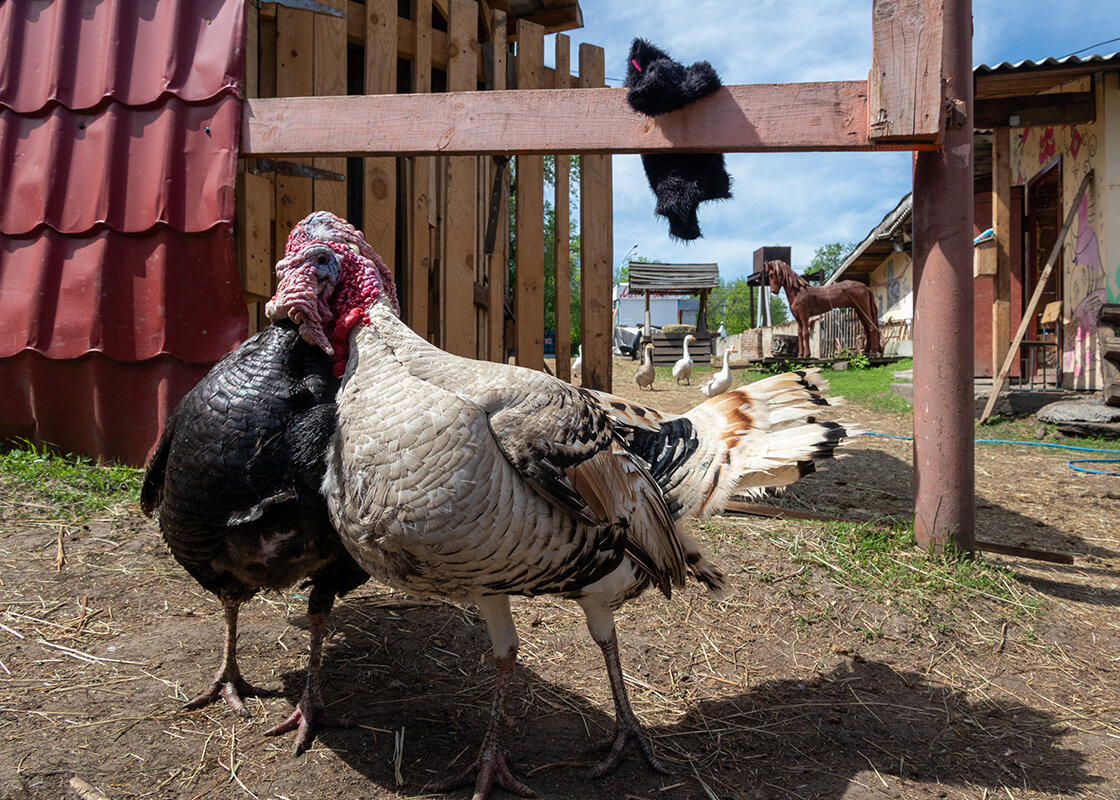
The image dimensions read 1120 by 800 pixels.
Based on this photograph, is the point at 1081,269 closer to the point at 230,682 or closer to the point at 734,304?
the point at 230,682

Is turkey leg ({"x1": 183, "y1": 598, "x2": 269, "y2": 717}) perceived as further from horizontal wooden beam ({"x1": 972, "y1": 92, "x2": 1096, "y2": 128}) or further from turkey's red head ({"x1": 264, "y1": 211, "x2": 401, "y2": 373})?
horizontal wooden beam ({"x1": 972, "y1": 92, "x2": 1096, "y2": 128})

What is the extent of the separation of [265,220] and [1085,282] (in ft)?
32.0

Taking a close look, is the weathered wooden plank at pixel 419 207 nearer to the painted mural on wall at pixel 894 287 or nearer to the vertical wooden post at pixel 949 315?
the vertical wooden post at pixel 949 315

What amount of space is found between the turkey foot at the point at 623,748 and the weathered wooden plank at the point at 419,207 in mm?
3572

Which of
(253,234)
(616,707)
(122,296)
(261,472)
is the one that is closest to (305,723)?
(261,472)

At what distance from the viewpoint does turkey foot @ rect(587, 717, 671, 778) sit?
2.33 m

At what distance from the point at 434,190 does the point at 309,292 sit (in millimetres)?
3556

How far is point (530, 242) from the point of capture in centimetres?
612

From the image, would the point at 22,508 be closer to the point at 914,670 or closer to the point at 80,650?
the point at 80,650

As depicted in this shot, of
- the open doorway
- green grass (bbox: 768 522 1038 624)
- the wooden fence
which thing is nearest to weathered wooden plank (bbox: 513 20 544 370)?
the wooden fence

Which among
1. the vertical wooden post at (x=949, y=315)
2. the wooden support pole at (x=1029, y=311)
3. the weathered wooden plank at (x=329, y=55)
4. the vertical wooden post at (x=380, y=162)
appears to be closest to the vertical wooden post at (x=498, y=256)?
the vertical wooden post at (x=380, y=162)

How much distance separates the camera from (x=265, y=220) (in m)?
4.61

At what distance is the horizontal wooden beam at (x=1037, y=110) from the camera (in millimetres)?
8156

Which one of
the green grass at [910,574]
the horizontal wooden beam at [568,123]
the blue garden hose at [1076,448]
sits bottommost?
the green grass at [910,574]
